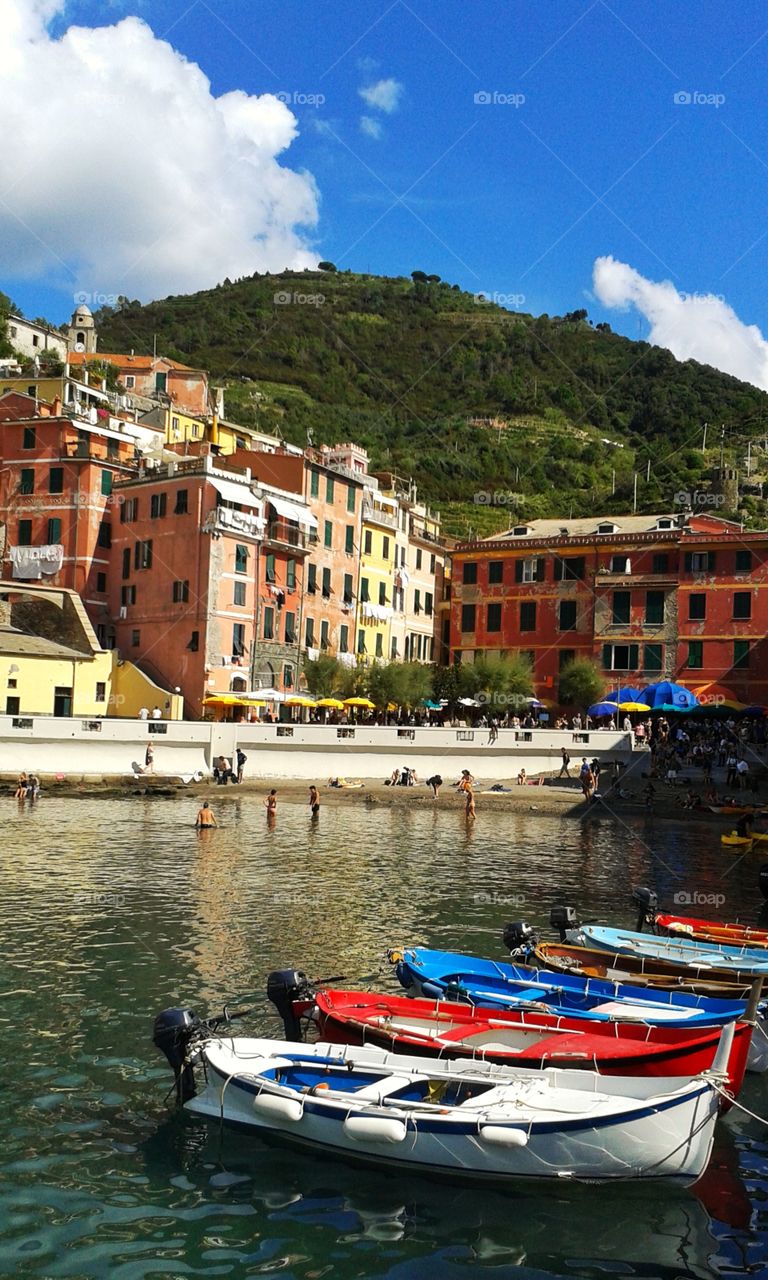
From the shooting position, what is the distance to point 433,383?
190500 mm

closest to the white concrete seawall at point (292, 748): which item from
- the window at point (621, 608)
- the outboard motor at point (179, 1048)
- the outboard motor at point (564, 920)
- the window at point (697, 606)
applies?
the window at point (697, 606)

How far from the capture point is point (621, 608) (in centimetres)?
6662

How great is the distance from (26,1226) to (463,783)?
38.8 m

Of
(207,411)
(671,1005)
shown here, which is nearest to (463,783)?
(671,1005)

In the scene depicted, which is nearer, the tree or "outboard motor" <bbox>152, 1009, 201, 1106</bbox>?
"outboard motor" <bbox>152, 1009, 201, 1106</bbox>

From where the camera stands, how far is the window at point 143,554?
200 ft

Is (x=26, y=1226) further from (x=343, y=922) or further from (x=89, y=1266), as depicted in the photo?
(x=343, y=922)

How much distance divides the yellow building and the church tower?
2115 inches

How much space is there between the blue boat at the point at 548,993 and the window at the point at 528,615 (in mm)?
53065

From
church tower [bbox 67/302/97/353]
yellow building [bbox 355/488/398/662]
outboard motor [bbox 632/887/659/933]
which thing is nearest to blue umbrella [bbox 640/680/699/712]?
yellow building [bbox 355/488/398/662]

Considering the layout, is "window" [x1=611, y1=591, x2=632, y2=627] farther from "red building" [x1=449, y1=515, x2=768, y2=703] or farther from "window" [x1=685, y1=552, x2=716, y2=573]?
"window" [x1=685, y1=552, x2=716, y2=573]

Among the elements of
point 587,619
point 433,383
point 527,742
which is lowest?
point 527,742

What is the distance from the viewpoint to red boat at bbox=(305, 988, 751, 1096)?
13.0 metres

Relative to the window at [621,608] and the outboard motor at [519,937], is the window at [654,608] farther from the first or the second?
the outboard motor at [519,937]
